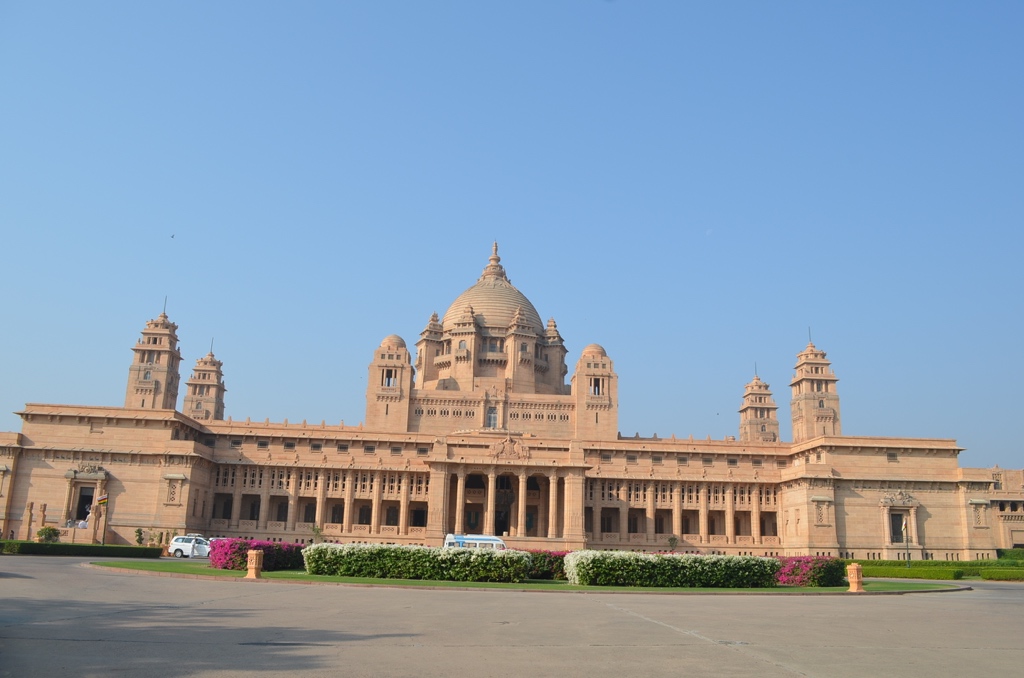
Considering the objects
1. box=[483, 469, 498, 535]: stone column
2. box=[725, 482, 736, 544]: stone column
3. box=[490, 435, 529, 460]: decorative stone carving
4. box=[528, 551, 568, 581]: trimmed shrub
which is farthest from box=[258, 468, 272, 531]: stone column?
box=[528, 551, 568, 581]: trimmed shrub

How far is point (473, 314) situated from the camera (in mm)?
91562

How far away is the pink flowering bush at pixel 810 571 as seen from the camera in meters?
33.2

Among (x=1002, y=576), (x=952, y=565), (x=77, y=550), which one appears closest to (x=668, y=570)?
(x=1002, y=576)

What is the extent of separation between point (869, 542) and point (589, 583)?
4282 centimetres

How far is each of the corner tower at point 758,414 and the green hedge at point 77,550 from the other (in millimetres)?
81298

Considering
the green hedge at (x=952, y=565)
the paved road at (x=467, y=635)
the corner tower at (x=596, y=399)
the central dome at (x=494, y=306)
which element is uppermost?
the central dome at (x=494, y=306)

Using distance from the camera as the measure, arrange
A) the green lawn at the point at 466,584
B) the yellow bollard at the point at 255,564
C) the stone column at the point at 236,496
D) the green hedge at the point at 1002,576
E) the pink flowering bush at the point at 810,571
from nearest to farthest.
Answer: the green lawn at the point at 466,584
the yellow bollard at the point at 255,564
the pink flowering bush at the point at 810,571
the green hedge at the point at 1002,576
the stone column at the point at 236,496

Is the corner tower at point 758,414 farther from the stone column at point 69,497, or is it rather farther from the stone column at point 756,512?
the stone column at point 69,497

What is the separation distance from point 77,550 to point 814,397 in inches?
2820

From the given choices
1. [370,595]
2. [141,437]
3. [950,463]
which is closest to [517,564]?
[370,595]

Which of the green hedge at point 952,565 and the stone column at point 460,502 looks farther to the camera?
the stone column at point 460,502

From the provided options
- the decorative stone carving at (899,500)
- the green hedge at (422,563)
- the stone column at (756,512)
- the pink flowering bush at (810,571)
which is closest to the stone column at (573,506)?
the stone column at (756,512)

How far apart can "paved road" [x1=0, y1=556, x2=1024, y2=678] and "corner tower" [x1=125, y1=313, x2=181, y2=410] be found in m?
69.9

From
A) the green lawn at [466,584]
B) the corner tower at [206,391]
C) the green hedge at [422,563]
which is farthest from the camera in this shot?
the corner tower at [206,391]
